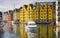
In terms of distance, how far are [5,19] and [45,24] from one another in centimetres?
51

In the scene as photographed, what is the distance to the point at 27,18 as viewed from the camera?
5.83 ft

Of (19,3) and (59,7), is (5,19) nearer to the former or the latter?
(19,3)

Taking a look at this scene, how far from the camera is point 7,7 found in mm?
1779

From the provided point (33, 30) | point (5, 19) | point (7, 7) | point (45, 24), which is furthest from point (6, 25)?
point (45, 24)

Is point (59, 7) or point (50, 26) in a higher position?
point (59, 7)

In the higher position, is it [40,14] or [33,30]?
[40,14]

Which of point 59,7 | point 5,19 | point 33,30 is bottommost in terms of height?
point 33,30

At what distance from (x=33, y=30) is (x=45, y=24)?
0.17 metres

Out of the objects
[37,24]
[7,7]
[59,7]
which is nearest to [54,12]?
[59,7]

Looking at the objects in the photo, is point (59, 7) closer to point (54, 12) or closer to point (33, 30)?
point (54, 12)

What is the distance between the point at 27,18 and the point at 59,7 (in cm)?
42

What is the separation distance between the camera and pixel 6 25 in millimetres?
1769

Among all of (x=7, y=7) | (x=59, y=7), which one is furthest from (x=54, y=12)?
(x=7, y=7)

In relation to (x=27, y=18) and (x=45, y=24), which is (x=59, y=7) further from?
(x=27, y=18)
